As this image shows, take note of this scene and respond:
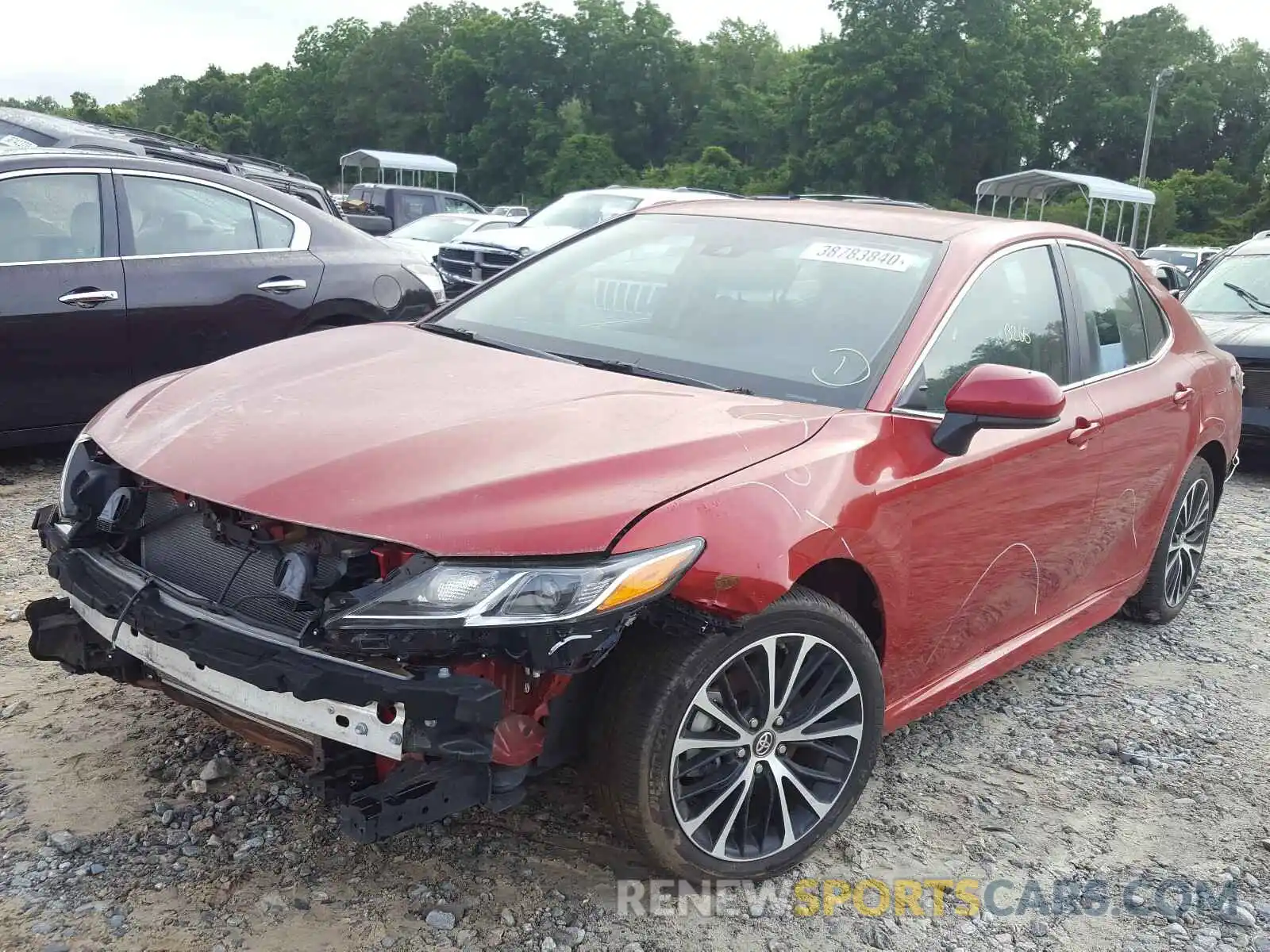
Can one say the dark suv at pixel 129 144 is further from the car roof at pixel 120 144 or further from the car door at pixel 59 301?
the car door at pixel 59 301

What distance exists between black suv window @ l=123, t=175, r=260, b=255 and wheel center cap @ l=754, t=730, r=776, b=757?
438 centimetres

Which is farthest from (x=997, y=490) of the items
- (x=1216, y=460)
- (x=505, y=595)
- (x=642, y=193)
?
(x=642, y=193)

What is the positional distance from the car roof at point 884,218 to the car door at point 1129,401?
230 mm

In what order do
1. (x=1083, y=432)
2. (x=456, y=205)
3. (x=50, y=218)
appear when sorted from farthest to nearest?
(x=456, y=205)
(x=50, y=218)
(x=1083, y=432)

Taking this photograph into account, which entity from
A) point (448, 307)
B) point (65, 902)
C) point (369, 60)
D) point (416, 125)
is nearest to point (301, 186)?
Result: point (448, 307)

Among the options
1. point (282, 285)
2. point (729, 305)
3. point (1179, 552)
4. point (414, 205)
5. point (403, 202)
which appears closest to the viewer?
point (729, 305)

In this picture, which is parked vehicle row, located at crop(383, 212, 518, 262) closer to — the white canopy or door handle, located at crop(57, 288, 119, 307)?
door handle, located at crop(57, 288, 119, 307)

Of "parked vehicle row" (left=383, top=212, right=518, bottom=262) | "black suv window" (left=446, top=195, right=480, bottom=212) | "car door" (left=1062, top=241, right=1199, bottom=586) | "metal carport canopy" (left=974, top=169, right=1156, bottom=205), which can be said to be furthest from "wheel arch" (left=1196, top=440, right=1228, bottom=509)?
"metal carport canopy" (left=974, top=169, right=1156, bottom=205)

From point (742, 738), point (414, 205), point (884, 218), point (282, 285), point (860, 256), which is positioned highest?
point (884, 218)

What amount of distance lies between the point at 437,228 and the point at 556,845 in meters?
15.7

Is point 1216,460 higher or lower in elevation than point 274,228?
lower

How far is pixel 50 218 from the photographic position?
18.2 feet

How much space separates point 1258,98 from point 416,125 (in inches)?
2027

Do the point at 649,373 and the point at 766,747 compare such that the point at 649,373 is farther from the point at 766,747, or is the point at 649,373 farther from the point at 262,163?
the point at 262,163
